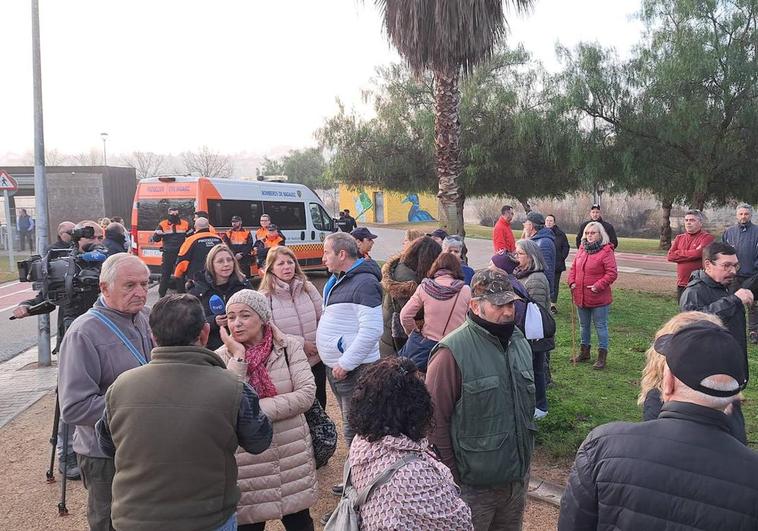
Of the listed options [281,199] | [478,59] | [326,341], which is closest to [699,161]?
[478,59]

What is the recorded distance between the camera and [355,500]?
2.15 m

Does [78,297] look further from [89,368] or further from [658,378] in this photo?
[658,378]

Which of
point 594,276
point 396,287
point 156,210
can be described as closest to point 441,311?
point 396,287

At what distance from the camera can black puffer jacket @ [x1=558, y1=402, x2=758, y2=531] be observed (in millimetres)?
1749

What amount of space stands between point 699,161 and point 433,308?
14.1 m

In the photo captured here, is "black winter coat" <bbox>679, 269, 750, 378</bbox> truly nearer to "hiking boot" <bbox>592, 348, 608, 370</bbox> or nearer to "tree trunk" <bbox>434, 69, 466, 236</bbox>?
"hiking boot" <bbox>592, 348, 608, 370</bbox>

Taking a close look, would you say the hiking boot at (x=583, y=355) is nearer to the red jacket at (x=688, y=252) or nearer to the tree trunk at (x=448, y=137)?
the red jacket at (x=688, y=252)

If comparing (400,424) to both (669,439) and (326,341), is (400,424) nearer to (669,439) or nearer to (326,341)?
(669,439)

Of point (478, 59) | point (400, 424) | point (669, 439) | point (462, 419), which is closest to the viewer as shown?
point (669, 439)

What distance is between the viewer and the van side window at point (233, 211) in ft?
45.4

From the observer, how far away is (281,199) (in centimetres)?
1575

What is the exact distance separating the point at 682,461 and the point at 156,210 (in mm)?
13830

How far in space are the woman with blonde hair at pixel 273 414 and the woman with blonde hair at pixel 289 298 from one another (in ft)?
4.33

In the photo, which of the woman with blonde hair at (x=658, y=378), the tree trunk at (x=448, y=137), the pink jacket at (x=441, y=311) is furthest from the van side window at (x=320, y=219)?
the woman with blonde hair at (x=658, y=378)
